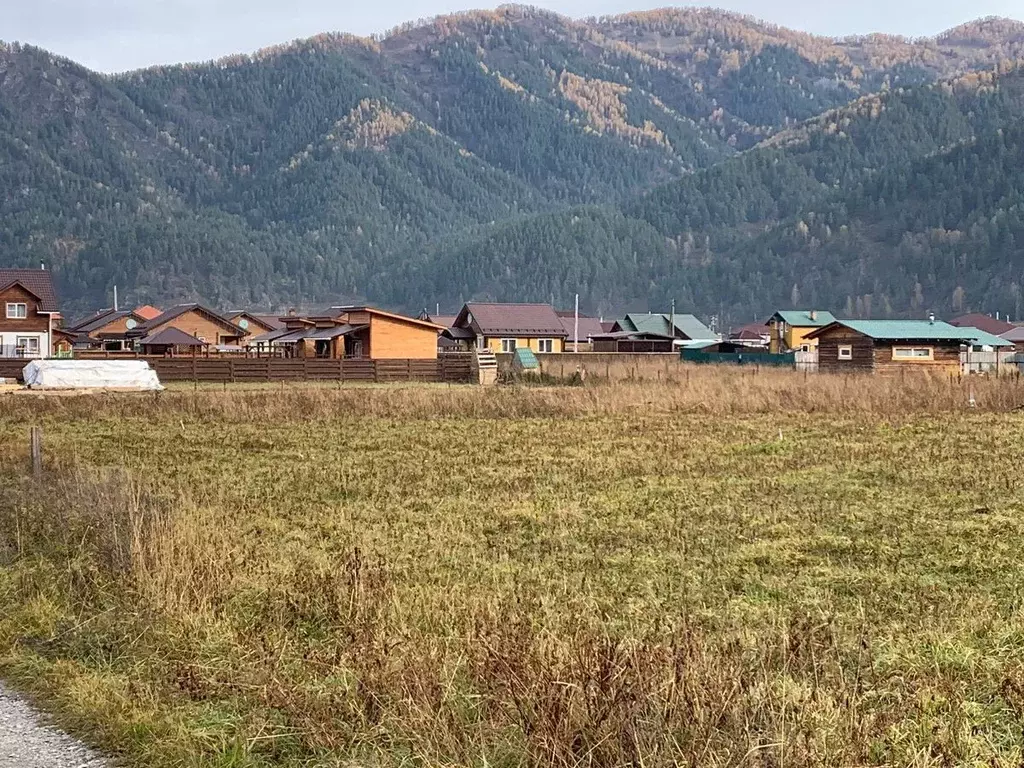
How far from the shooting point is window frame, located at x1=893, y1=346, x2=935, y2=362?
61.7 meters

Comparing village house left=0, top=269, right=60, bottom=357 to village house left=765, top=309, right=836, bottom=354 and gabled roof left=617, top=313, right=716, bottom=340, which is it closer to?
gabled roof left=617, top=313, right=716, bottom=340

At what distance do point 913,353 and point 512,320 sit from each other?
34851 millimetres

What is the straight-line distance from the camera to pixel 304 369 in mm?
55031

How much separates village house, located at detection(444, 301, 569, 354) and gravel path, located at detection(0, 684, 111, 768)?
79459mm

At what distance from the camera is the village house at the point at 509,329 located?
8675 centimetres

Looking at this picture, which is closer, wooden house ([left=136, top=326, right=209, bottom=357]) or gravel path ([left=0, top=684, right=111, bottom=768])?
A: gravel path ([left=0, top=684, right=111, bottom=768])

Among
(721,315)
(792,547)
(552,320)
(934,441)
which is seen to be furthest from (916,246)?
(792,547)

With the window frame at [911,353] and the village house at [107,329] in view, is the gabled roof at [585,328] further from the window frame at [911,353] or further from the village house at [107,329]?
the window frame at [911,353]

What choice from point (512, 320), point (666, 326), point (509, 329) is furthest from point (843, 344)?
point (666, 326)

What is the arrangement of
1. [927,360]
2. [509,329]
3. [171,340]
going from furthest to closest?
[509,329] → [171,340] → [927,360]

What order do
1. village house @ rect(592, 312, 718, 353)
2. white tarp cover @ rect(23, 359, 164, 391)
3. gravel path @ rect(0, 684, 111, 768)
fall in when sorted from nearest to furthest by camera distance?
gravel path @ rect(0, 684, 111, 768) < white tarp cover @ rect(23, 359, 164, 391) < village house @ rect(592, 312, 718, 353)

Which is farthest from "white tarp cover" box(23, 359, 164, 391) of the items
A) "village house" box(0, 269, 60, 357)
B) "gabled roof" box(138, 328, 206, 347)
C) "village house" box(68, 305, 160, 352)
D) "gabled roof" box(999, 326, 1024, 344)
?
"gabled roof" box(999, 326, 1024, 344)

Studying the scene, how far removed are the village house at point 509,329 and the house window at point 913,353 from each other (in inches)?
1219

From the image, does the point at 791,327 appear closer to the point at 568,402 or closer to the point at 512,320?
the point at 512,320
